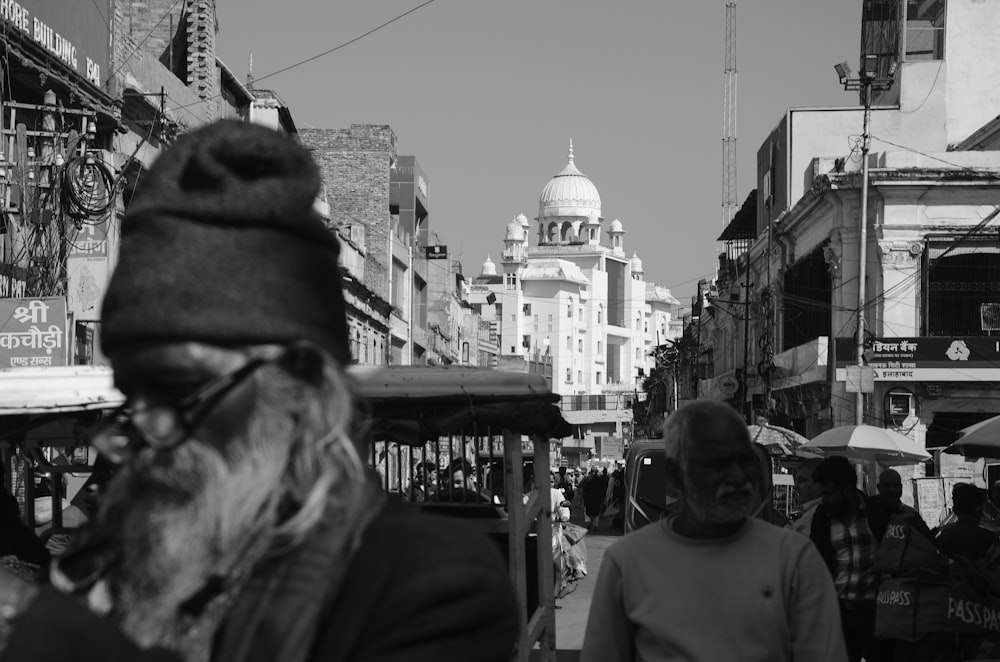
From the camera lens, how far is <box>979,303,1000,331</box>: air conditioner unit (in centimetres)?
3419

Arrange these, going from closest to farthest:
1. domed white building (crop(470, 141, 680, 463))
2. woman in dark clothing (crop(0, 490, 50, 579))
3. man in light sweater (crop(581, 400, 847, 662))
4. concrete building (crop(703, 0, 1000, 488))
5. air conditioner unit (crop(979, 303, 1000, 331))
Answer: man in light sweater (crop(581, 400, 847, 662)) < woman in dark clothing (crop(0, 490, 50, 579)) < air conditioner unit (crop(979, 303, 1000, 331)) < concrete building (crop(703, 0, 1000, 488)) < domed white building (crop(470, 141, 680, 463))

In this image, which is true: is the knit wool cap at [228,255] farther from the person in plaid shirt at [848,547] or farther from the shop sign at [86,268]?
the shop sign at [86,268]

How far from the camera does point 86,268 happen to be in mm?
20547

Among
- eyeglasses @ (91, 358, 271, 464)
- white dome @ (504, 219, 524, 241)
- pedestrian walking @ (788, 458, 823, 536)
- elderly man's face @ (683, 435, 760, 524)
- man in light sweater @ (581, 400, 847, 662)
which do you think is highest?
white dome @ (504, 219, 524, 241)

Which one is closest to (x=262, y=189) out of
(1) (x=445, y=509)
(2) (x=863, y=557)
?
(2) (x=863, y=557)

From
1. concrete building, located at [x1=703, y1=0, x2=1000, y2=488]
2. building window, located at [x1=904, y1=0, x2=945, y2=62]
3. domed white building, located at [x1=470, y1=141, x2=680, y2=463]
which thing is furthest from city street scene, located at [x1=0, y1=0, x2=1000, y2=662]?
domed white building, located at [x1=470, y1=141, x2=680, y2=463]

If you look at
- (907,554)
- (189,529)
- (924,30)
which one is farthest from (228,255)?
(924,30)

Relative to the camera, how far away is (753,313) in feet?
164

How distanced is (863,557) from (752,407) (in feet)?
127

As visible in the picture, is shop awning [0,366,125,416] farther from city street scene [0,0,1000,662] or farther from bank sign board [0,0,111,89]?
bank sign board [0,0,111,89]

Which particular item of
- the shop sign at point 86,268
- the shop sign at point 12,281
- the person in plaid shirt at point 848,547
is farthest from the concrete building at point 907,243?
the person in plaid shirt at point 848,547

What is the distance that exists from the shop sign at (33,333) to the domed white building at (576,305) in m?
108

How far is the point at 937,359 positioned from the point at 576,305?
121 m

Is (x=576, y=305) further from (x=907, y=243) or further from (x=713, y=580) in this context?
(x=713, y=580)
